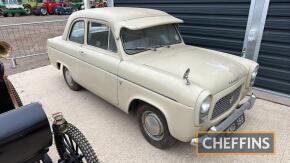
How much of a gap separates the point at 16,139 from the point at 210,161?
224 centimetres

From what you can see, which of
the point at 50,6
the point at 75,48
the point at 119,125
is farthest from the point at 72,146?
the point at 50,6

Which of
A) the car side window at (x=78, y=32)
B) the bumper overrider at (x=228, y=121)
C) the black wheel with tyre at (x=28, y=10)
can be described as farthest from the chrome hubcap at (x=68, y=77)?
the black wheel with tyre at (x=28, y=10)

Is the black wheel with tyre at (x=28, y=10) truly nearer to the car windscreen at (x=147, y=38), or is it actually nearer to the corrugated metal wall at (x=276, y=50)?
the car windscreen at (x=147, y=38)

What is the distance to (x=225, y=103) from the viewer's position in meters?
2.67

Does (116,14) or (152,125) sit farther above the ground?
(116,14)

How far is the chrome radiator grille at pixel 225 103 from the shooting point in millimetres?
2527

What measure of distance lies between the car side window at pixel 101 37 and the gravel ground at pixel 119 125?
1.20m

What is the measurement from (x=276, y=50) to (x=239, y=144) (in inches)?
79.9

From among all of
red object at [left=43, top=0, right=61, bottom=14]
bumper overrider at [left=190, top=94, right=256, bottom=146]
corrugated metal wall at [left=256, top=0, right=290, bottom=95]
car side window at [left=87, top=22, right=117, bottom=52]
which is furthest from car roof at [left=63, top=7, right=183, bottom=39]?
red object at [left=43, top=0, right=61, bottom=14]

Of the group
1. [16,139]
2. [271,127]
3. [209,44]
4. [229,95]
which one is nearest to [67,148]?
[16,139]

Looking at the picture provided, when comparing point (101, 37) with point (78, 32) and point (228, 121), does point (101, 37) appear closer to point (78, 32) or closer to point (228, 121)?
point (78, 32)

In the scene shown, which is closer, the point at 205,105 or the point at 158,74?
the point at 205,105

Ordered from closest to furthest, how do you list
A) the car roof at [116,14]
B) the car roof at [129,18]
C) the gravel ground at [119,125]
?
the gravel ground at [119,125]
the car roof at [129,18]
the car roof at [116,14]

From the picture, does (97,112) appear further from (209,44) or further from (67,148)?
(209,44)
